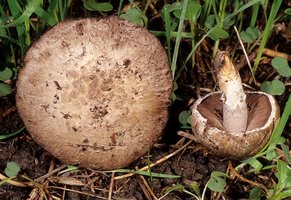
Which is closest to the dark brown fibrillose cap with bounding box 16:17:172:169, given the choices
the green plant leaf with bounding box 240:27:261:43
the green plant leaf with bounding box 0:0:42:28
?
the green plant leaf with bounding box 0:0:42:28

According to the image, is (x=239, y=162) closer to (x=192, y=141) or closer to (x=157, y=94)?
(x=192, y=141)

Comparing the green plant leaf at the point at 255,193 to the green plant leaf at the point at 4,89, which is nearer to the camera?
the green plant leaf at the point at 255,193

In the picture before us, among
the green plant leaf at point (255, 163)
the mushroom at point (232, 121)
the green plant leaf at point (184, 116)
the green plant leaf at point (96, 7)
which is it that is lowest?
the green plant leaf at point (255, 163)

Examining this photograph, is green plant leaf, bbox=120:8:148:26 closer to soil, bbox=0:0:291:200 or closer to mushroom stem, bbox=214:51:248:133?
soil, bbox=0:0:291:200

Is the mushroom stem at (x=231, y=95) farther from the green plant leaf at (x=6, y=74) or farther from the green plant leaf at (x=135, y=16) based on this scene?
the green plant leaf at (x=6, y=74)

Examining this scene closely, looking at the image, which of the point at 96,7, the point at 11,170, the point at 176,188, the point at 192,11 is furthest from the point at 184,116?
the point at 11,170

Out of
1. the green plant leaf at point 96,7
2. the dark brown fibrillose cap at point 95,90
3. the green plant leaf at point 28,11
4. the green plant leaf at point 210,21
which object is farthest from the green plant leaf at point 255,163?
the green plant leaf at point 28,11
